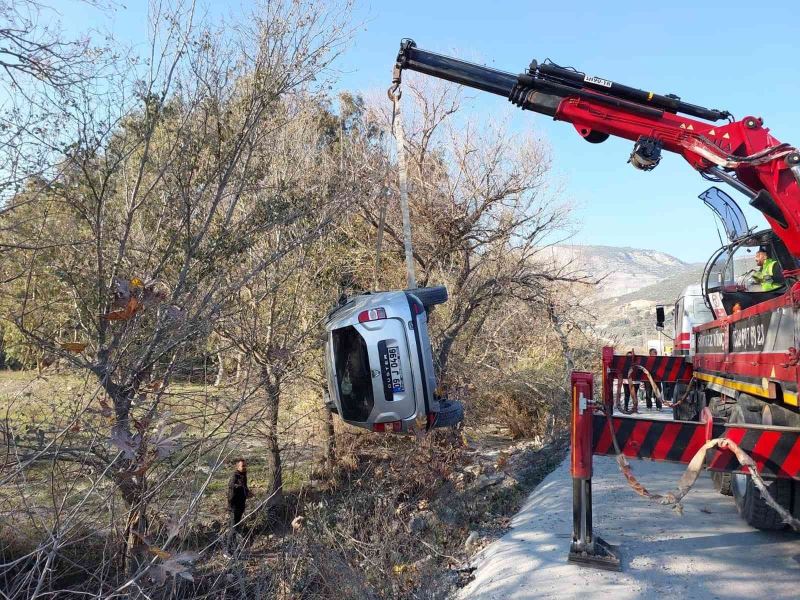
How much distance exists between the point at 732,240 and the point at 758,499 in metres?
3.43

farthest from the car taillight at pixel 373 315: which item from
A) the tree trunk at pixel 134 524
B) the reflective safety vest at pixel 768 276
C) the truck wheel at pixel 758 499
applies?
the reflective safety vest at pixel 768 276

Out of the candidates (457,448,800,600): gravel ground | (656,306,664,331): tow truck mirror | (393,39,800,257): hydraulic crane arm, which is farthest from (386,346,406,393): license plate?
(656,306,664,331): tow truck mirror

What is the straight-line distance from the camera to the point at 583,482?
487cm

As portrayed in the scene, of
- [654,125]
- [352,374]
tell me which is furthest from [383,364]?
[654,125]

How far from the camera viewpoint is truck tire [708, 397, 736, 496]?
272 inches

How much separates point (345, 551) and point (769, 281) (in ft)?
17.5

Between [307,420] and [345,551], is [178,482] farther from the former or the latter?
[307,420]

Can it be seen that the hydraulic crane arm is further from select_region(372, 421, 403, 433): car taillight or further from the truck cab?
the truck cab

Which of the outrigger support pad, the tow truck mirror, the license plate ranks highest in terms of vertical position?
the tow truck mirror

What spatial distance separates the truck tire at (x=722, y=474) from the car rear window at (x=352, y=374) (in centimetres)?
365

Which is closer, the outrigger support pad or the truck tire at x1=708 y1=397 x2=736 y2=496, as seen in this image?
the outrigger support pad

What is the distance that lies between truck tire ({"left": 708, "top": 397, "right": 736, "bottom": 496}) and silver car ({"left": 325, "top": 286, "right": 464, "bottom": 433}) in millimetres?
3100

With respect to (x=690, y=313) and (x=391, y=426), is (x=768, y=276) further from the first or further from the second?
(x=690, y=313)

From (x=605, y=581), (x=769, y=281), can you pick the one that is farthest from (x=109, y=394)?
(x=769, y=281)
